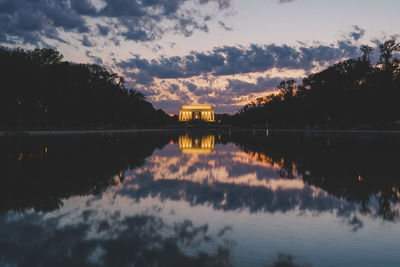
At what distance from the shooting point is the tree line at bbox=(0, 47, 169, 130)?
54906 millimetres

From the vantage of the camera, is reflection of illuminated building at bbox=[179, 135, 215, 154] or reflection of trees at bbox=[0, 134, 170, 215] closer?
reflection of trees at bbox=[0, 134, 170, 215]

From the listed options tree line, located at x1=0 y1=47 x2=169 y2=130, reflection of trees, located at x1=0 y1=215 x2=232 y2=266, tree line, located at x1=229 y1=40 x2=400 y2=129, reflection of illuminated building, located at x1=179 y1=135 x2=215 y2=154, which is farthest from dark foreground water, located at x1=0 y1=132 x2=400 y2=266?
tree line, located at x1=229 y1=40 x2=400 y2=129

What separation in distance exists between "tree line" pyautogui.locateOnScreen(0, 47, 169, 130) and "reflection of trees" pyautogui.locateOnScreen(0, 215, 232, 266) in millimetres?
52838

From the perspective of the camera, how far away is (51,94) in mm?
61938

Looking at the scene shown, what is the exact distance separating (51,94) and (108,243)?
61.2m

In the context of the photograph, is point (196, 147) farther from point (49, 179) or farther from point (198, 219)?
point (198, 219)

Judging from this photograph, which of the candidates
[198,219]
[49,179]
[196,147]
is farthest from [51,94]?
[198,219]

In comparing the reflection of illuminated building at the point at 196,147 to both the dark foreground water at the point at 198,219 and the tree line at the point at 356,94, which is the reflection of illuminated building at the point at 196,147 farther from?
the tree line at the point at 356,94

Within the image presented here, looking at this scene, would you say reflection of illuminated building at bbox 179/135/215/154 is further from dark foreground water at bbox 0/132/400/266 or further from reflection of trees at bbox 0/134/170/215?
dark foreground water at bbox 0/132/400/266

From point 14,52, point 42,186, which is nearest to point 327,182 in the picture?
point 42,186

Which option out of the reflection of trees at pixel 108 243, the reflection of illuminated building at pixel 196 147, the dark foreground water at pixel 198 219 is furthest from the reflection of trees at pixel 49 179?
the reflection of illuminated building at pixel 196 147

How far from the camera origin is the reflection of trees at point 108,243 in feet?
17.5

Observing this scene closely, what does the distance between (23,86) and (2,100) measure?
3.60 m

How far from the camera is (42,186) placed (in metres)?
11.2
